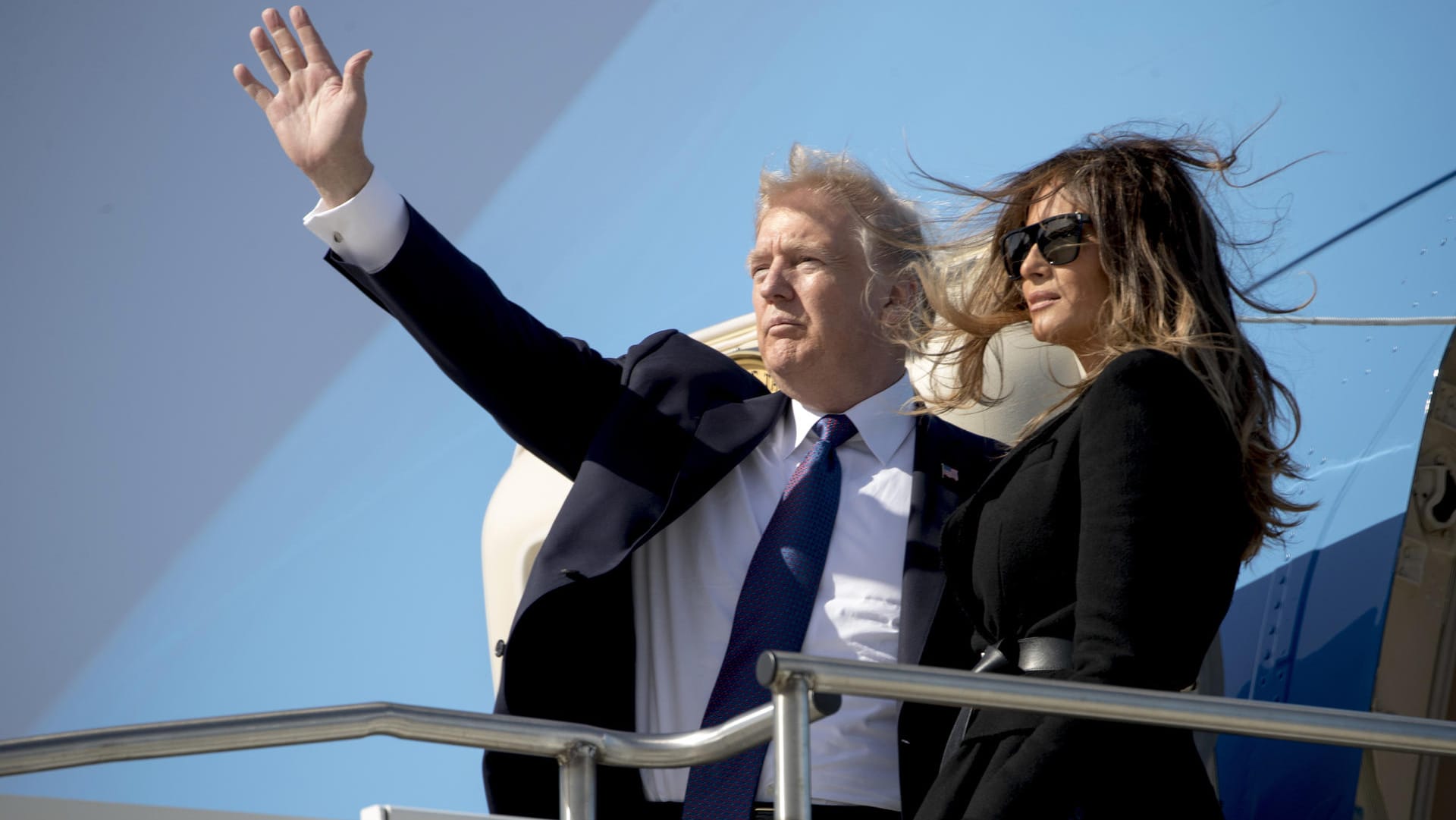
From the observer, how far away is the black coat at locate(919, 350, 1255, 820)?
2074 millimetres

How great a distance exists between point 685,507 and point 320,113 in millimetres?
1066

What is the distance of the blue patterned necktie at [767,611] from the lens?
303 centimetres

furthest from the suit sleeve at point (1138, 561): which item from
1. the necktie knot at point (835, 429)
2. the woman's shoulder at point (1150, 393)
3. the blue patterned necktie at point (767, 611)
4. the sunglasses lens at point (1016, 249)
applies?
the necktie knot at point (835, 429)

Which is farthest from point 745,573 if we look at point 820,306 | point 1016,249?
point 1016,249

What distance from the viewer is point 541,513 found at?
196 inches

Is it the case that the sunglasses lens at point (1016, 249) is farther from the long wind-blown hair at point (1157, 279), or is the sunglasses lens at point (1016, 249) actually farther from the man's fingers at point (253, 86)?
the man's fingers at point (253, 86)

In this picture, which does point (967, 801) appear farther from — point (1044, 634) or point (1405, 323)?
point (1405, 323)

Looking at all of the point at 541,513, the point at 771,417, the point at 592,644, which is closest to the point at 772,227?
the point at 771,417

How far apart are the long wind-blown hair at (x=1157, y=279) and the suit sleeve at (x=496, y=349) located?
36.9 inches

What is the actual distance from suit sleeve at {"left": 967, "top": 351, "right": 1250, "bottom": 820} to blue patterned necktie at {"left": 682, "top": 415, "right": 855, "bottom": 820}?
98 centimetres

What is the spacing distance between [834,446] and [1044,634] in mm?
1244

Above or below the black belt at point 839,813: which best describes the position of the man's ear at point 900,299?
above

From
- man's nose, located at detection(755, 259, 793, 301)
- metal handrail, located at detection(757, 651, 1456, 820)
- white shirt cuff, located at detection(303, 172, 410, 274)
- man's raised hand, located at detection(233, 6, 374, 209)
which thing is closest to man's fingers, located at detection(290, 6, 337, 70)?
man's raised hand, located at detection(233, 6, 374, 209)

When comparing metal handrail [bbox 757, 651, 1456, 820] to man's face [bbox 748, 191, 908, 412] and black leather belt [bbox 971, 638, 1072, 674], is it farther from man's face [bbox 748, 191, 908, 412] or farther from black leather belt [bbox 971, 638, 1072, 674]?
man's face [bbox 748, 191, 908, 412]
